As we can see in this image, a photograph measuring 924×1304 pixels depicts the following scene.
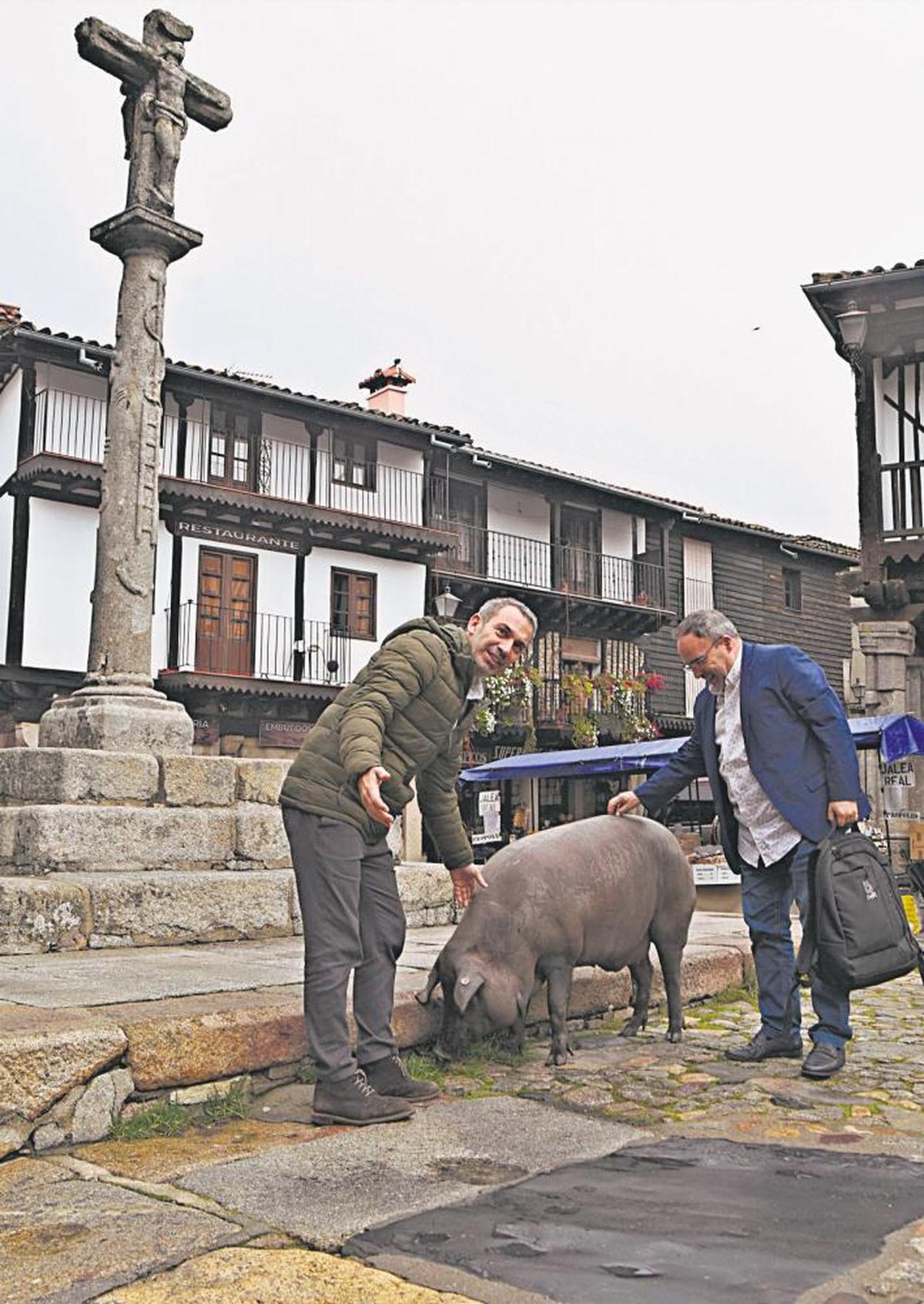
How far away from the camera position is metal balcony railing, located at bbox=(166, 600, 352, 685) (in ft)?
74.5

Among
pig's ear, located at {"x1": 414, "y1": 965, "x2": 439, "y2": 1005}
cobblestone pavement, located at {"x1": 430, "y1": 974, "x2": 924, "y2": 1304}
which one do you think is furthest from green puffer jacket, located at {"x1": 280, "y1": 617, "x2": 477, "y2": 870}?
cobblestone pavement, located at {"x1": 430, "y1": 974, "x2": 924, "y2": 1304}

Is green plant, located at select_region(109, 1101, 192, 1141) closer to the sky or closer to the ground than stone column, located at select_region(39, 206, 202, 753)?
closer to the ground

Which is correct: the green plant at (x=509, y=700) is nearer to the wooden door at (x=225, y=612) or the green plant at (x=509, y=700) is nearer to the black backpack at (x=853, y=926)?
the wooden door at (x=225, y=612)

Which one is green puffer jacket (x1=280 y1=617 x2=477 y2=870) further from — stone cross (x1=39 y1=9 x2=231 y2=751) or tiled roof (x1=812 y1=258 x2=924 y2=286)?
tiled roof (x1=812 y1=258 x2=924 y2=286)

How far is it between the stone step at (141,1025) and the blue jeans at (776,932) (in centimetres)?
76

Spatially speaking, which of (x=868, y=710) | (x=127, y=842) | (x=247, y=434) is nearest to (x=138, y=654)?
(x=127, y=842)

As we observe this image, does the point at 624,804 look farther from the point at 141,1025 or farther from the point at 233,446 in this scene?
the point at 233,446

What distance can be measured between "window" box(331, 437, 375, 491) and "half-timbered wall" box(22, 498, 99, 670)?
18.4 feet

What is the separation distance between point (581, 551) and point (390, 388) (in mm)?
6057

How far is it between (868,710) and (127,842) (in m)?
12.6

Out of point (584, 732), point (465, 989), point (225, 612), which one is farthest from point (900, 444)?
point (465, 989)

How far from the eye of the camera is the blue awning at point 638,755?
519 inches

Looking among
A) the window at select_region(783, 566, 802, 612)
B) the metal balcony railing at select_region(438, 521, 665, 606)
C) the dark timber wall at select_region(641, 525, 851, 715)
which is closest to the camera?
the metal balcony railing at select_region(438, 521, 665, 606)

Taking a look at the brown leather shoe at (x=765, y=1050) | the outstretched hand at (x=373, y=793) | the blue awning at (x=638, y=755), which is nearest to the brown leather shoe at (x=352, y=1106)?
the outstretched hand at (x=373, y=793)
